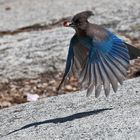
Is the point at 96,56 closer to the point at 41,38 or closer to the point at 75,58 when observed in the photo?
the point at 75,58

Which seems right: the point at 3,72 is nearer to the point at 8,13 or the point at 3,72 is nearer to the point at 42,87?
the point at 42,87

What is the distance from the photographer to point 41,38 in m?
9.88

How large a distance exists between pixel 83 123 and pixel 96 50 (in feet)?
2.52

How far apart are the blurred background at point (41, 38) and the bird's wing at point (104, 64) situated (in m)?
1.63

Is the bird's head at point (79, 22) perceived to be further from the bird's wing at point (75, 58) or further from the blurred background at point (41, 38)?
the blurred background at point (41, 38)

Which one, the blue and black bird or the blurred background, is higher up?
the blue and black bird

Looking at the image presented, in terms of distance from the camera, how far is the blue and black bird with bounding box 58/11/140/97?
645 centimetres

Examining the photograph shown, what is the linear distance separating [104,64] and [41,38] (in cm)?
336

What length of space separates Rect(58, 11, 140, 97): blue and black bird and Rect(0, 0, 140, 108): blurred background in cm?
158

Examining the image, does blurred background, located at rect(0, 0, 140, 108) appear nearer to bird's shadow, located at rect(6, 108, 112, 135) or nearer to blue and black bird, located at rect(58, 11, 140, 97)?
blue and black bird, located at rect(58, 11, 140, 97)

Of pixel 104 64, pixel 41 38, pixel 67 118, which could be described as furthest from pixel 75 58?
pixel 41 38

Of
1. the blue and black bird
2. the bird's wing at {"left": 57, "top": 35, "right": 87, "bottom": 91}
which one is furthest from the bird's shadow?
the bird's wing at {"left": 57, "top": 35, "right": 87, "bottom": 91}

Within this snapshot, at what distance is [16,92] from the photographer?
8.70m

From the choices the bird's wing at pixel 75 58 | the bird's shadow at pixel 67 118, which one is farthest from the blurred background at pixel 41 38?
the bird's shadow at pixel 67 118
